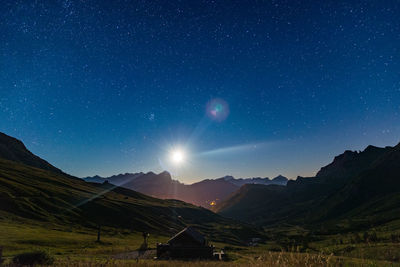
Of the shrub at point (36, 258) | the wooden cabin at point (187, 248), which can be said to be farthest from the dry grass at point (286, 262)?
the wooden cabin at point (187, 248)

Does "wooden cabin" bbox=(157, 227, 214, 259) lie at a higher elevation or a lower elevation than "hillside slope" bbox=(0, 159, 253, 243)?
lower

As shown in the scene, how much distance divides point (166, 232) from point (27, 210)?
53017mm

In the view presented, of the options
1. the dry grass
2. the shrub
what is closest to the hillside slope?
the shrub

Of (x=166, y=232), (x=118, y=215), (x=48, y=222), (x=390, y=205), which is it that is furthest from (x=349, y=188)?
(x=48, y=222)

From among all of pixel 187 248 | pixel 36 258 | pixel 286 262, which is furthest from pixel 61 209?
pixel 286 262

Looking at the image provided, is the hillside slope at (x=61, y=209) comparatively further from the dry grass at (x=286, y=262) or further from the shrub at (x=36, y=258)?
the dry grass at (x=286, y=262)

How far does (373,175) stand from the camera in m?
187

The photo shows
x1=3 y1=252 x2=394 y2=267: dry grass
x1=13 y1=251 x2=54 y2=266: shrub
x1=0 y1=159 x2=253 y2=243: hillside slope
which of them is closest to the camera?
x1=3 y1=252 x2=394 y2=267: dry grass

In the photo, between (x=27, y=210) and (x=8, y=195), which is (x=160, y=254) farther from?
(x=8, y=195)

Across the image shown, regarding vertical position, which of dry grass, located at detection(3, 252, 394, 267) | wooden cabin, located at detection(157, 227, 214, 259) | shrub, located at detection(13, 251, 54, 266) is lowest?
wooden cabin, located at detection(157, 227, 214, 259)

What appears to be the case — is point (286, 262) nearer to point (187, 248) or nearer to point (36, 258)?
point (36, 258)

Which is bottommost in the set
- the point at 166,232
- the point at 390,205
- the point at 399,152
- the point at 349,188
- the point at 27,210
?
the point at 166,232

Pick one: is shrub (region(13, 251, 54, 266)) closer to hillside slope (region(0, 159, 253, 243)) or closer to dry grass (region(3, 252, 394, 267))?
dry grass (region(3, 252, 394, 267))

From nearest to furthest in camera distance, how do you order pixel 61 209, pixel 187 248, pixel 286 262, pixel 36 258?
pixel 286 262, pixel 36 258, pixel 187 248, pixel 61 209
